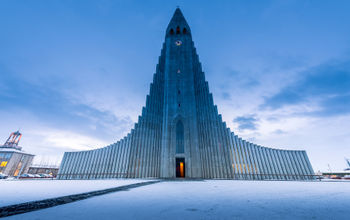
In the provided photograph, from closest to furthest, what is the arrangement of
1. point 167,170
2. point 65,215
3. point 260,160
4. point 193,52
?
point 65,215, point 167,170, point 260,160, point 193,52

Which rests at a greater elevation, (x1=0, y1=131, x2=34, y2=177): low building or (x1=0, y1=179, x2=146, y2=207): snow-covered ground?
(x1=0, y1=131, x2=34, y2=177): low building

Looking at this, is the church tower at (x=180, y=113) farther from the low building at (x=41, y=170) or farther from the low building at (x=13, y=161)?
the low building at (x=13, y=161)

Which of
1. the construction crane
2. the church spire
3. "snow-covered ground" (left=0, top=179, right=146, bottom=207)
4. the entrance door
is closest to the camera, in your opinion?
"snow-covered ground" (left=0, top=179, right=146, bottom=207)

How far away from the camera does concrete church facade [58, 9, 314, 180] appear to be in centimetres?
2025

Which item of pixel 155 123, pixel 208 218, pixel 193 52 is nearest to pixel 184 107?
pixel 155 123

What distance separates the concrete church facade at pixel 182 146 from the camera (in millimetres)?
20250

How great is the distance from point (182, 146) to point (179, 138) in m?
1.28

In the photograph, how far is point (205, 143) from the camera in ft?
69.0

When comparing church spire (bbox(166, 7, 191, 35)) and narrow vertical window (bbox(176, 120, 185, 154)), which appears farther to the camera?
church spire (bbox(166, 7, 191, 35))

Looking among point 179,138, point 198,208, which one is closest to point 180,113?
point 179,138

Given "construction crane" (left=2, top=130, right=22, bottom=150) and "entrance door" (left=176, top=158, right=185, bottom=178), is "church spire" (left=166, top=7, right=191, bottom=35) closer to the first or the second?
"entrance door" (left=176, top=158, right=185, bottom=178)

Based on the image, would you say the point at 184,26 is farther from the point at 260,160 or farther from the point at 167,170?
the point at 260,160

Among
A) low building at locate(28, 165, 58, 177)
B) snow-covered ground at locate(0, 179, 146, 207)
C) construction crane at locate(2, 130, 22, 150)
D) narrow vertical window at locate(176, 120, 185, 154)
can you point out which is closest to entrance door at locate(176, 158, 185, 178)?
narrow vertical window at locate(176, 120, 185, 154)

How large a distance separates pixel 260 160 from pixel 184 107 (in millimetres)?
17033
